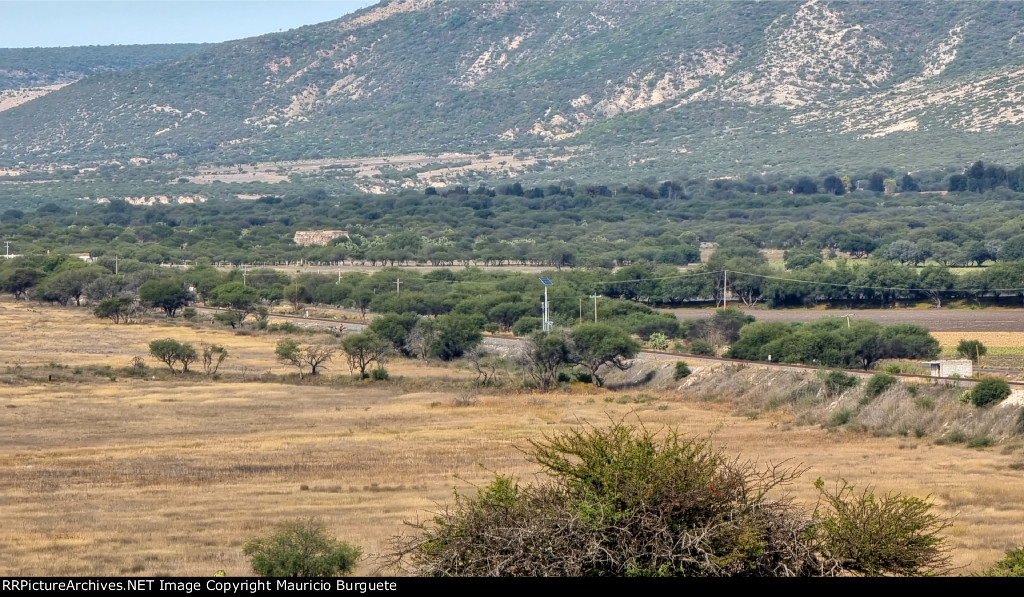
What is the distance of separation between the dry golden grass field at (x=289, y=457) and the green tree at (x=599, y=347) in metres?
3.30

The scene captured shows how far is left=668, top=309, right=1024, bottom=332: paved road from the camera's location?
7800 cm

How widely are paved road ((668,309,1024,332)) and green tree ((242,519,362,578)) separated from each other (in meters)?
57.3

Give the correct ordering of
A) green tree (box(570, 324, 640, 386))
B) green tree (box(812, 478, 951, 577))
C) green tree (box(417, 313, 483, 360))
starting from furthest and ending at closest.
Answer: green tree (box(417, 313, 483, 360)) < green tree (box(570, 324, 640, 386)) < green tree (box(812, 478, 951, 577))

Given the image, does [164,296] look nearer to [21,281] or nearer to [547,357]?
[21,281]

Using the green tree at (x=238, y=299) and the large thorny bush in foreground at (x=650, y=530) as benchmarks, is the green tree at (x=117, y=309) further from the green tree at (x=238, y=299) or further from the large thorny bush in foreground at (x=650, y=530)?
the large thorny bush in foreground at (x=650, y=530)

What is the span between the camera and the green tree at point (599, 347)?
58375mm

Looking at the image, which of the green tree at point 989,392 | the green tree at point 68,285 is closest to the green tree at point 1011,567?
the green tree at point 989,392

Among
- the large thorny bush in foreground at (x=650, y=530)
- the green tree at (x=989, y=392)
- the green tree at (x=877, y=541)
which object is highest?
the large thorny bush in foreground at (x=650, y=530)

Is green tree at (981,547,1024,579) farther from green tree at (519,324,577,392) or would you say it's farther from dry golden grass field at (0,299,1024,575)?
green tree at (519,324,577,392)

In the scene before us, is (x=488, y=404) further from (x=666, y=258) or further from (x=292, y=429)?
(x=666, y=258)

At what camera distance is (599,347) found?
58531 mm

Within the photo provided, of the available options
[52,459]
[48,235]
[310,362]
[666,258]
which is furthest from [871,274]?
[48,235]

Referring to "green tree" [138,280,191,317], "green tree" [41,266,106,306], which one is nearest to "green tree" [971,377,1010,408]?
"green tree" [138,280,191,317]
